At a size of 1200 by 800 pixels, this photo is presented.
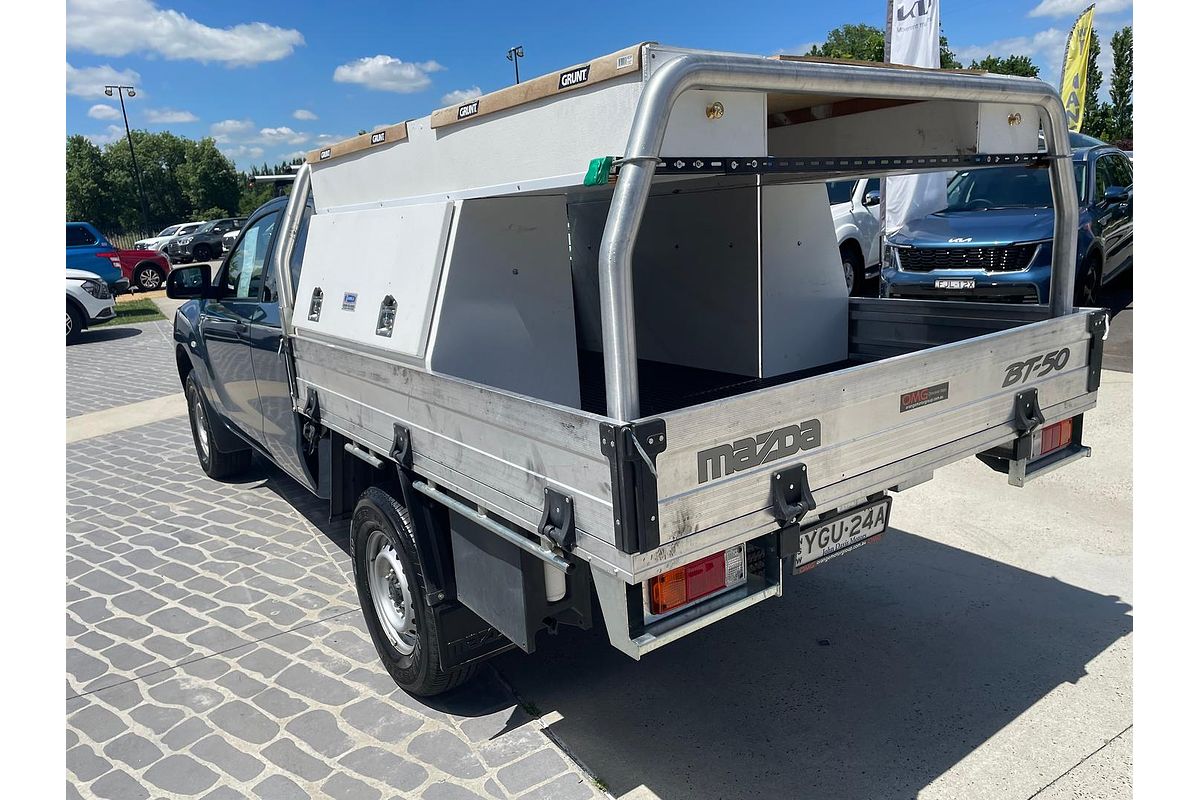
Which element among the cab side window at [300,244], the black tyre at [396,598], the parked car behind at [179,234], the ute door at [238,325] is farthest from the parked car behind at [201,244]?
the black tyre at [396,598]

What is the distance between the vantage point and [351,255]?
3.84m

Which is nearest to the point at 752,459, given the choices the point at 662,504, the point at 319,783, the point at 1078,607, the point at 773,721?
the point at 662,504

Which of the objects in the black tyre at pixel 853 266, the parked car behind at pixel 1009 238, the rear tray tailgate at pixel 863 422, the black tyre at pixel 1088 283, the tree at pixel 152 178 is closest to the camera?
the rear tray tailgate at pixel 863 422

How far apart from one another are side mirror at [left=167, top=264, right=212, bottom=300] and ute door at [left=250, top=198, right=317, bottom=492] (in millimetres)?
669

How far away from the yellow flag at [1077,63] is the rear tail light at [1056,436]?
722 inches

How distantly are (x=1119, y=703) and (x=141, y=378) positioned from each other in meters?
12.1

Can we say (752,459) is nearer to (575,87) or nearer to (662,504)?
(662,504)

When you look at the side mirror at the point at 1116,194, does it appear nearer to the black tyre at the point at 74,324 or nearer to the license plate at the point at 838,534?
the license plate at the point at 838,534

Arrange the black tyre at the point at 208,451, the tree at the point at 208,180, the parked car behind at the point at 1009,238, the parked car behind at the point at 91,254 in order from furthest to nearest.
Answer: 1. the tree at the point at 208,180
2. the parked car behind at the point at 91,254
3. the parked car behind at the point at 1009,238
4. the black tyre at the point at 208,451

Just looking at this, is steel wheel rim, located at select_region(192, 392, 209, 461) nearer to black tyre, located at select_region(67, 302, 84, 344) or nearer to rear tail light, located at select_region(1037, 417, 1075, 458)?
rear tail light, located at select_region(1037, 417, 1075, 458)

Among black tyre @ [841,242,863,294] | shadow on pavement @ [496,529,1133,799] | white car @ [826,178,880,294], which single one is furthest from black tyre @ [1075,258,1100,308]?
shadow on pavement @ [496,529,1133,799]

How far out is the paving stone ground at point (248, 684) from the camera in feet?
10.4

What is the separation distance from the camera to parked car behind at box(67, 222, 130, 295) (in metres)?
18.5

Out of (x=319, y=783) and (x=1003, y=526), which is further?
(x=1003, y=526)
